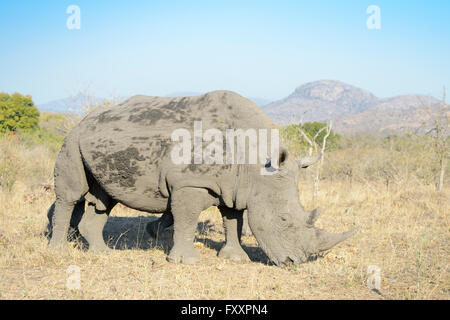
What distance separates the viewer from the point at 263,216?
5426mm

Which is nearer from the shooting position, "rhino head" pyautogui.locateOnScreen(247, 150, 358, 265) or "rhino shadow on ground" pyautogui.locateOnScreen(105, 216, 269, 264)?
"rhino head" pyautogui.locateOnScreen(247, 150, 358, 265)

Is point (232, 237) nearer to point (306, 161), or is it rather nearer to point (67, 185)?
point (306, 161)

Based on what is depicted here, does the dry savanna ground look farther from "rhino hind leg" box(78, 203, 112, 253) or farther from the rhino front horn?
the rhino front horn

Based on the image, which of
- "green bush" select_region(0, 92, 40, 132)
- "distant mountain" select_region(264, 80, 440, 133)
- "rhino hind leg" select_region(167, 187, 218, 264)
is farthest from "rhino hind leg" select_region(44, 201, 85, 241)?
"distant mountain" select_region(264, 80, 440, 133)

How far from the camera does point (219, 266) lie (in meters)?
5.46

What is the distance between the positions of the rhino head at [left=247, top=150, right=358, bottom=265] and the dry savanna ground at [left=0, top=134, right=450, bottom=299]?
263mm

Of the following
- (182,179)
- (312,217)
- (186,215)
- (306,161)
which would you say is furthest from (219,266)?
(306,161)

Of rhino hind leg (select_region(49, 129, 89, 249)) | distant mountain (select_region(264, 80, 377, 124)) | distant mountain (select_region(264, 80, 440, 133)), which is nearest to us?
rhino hind leg (select_region(49, 129, 89, 249))

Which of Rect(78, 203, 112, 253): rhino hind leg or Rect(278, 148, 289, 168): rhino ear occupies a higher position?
Rect(278, 148, 289, 168): rhino ear

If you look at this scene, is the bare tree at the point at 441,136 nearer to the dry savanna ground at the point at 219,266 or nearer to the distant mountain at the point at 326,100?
the dry savanna ground at the point at 219,266

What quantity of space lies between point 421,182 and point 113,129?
11.4m

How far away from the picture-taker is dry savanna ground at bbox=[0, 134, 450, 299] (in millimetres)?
4547
